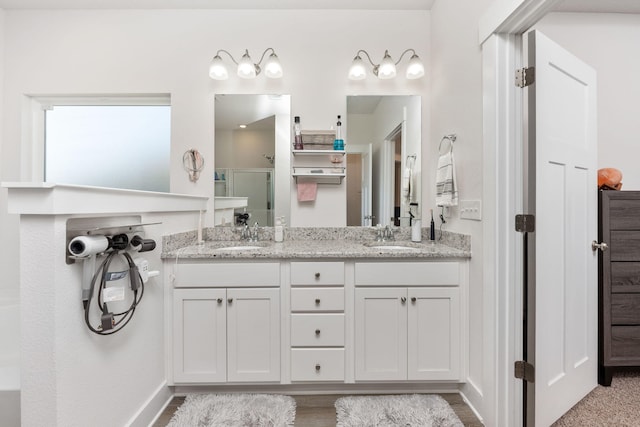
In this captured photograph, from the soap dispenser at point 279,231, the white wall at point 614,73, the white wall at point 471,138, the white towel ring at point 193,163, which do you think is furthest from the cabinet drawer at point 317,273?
the white wall at point 614,73

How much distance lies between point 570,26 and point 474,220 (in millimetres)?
1811

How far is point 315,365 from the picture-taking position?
1.77 m

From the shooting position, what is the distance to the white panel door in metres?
1.41

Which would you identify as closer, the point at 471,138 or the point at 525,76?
the point at 525,76

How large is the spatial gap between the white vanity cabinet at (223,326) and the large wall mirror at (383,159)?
0.99 meters

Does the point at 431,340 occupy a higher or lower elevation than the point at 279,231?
lower

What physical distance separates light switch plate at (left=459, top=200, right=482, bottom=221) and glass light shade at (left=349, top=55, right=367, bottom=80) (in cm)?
120

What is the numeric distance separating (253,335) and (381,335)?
2.44ft

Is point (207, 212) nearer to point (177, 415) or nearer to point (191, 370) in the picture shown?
point (191, 370)

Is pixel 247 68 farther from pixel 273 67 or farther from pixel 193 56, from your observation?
pixel 193 56

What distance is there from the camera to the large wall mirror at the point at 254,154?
236cm

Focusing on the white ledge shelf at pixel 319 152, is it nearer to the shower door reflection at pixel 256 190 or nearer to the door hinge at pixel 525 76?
the shower door reflection at pixel 256 190

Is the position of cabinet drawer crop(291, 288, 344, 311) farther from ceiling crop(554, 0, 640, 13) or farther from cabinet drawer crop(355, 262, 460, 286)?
ceiling crop(554, 0, 640, 13)

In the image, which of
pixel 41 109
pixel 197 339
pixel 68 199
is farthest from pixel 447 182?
pixel 41 109
